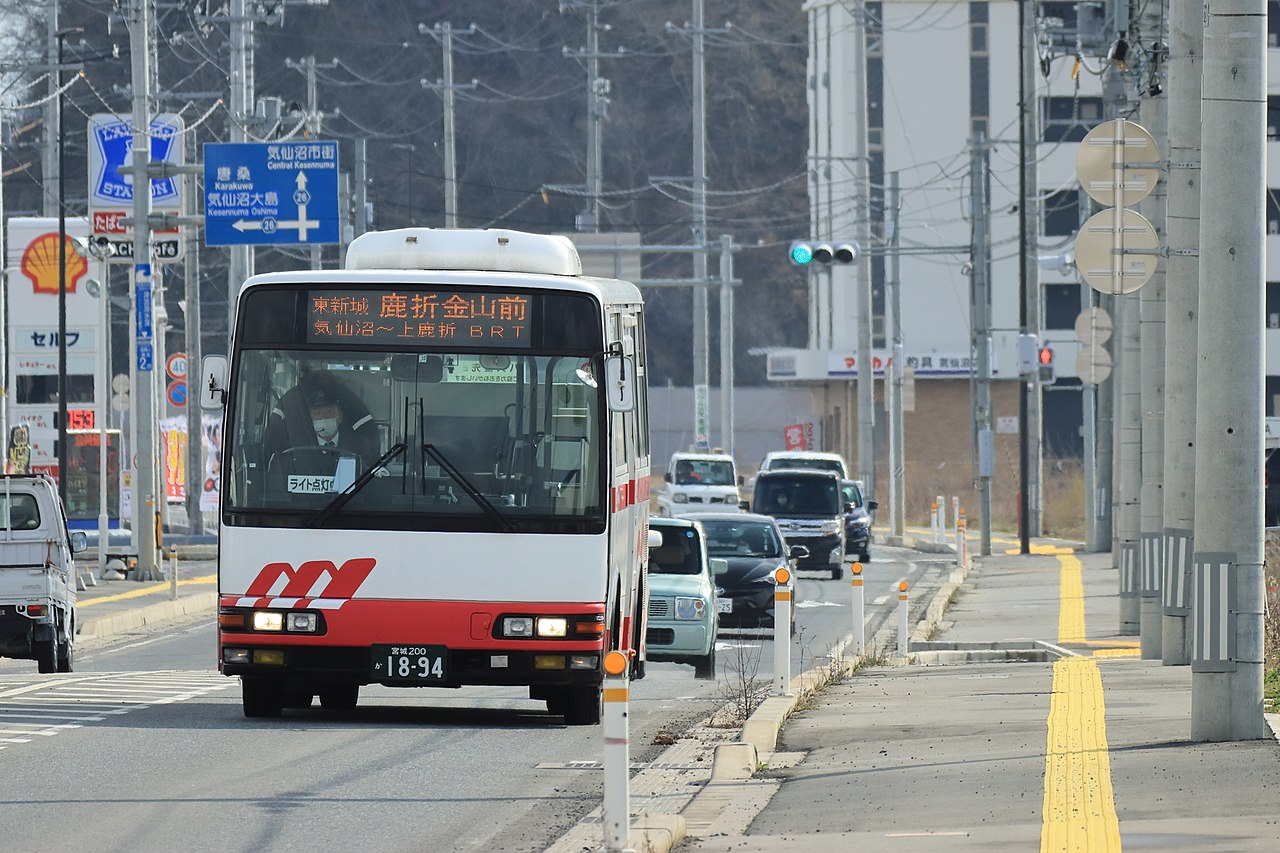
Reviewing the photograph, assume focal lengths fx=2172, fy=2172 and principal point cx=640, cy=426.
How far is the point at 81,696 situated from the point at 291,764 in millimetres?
5065

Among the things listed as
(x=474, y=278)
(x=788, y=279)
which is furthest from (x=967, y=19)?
(x=474, y=278)

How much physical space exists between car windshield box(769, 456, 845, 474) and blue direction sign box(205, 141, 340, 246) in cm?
1443

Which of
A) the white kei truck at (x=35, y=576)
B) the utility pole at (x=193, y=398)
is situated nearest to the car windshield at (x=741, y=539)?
the white kei truck at (x=35, y=576)

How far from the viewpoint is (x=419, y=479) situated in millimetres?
13617

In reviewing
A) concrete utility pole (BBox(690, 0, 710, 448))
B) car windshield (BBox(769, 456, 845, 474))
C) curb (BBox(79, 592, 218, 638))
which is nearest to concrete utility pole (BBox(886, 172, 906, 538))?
car windshield (BBox(769, 456, 845, 474))

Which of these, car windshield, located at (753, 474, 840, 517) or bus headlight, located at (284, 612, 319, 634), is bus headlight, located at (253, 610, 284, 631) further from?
car windshield, located at (753, 474, 840, 517)

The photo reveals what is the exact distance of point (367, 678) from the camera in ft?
44.5

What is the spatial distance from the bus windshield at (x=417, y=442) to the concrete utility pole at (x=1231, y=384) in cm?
380

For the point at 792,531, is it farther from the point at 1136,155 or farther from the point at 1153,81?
the point at 1136,155

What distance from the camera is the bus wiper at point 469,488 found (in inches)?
532

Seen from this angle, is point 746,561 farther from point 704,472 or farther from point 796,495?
point 704,472

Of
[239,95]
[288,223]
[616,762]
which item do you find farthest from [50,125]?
[616,762]

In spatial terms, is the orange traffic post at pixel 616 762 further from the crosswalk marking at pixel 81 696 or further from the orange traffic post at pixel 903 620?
the orange traffic post at pixel 903 620

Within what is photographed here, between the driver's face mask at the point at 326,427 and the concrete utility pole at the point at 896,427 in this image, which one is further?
the concrete utility pole at the point at 896,427
